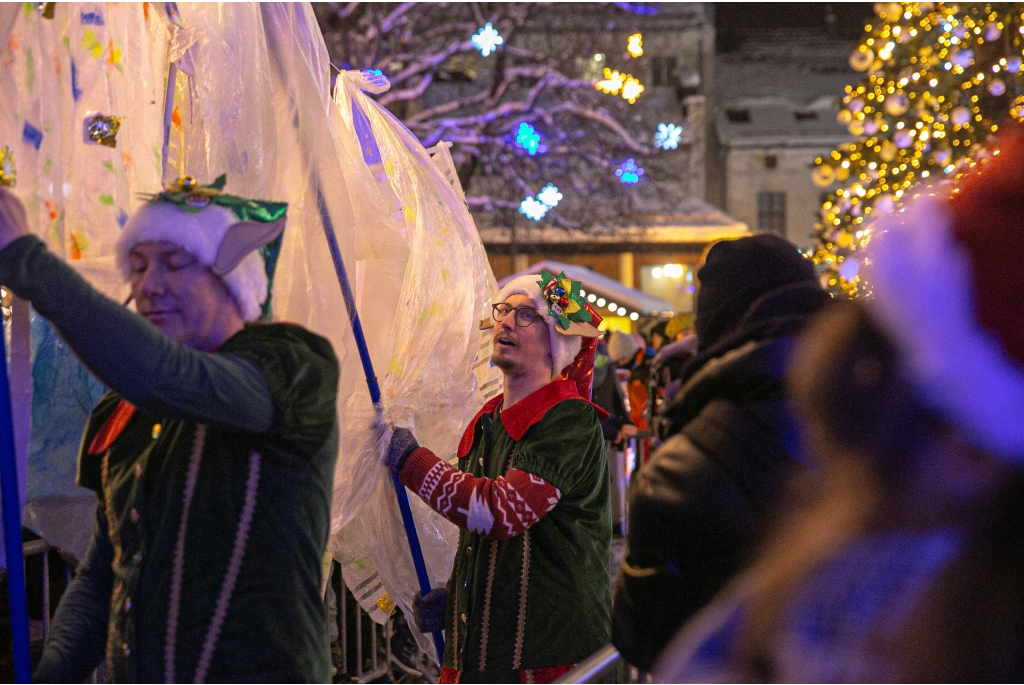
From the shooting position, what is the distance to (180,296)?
1828mm

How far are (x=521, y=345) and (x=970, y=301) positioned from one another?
74.4 inches

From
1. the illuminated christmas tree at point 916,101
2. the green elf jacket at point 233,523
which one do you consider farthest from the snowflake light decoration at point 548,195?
the green elf jacket at point 233,523

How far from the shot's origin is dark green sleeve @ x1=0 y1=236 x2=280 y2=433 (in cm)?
155

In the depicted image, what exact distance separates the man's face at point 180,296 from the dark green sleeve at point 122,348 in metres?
0.18

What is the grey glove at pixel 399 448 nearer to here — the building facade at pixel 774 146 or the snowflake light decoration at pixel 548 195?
the snowflake light decoration at pixel 548 195

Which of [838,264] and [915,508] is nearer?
[915,508]

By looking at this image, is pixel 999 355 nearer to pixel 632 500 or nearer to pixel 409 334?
pixel 632 500

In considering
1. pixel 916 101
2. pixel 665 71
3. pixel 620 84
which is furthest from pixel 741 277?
pixel 665 71

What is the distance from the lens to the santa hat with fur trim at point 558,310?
3.40 meters

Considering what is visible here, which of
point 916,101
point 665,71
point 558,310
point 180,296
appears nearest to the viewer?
point 180,296

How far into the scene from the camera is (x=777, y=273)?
6.15ft

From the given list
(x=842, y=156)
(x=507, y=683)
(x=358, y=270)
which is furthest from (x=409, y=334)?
(x=842, y=156)

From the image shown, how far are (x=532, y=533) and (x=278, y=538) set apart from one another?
4.65ft

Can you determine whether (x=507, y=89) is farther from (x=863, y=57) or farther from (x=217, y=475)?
(x=217, y=475)
